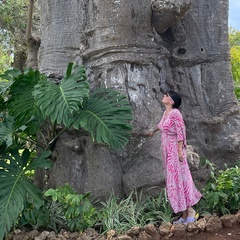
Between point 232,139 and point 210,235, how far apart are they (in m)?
1.66

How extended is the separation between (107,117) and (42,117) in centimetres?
67

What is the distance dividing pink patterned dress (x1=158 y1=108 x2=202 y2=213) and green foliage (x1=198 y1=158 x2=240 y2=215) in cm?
26

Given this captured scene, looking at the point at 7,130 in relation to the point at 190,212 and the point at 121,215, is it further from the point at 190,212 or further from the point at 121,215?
the point at 190,212

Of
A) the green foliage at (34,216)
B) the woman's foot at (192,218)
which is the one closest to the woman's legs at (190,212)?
the woman's foot at (192,218)

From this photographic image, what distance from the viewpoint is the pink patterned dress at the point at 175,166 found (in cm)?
446

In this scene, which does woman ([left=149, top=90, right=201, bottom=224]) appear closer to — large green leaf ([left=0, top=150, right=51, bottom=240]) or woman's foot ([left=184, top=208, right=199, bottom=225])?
woman's foot ([left=184, top=208, right=199, bottom=225])

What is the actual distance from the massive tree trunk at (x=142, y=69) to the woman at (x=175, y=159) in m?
0.42

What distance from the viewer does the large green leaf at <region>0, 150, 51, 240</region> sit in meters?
4.30

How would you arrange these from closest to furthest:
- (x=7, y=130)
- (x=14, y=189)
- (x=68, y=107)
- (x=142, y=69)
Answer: (x=68, y=107) → (x=14, y=189) → (x=7, y=130) → (x=142, y=69)

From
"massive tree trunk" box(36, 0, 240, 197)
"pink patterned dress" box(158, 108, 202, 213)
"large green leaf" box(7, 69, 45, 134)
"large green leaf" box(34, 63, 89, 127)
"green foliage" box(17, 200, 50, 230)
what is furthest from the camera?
"massive tree trunk" box(36, 0, 240, 197)

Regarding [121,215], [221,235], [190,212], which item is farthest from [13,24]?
[221,235]

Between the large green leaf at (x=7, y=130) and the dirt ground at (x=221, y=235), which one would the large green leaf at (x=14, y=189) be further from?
the dirt ground at (x=221, y=235)

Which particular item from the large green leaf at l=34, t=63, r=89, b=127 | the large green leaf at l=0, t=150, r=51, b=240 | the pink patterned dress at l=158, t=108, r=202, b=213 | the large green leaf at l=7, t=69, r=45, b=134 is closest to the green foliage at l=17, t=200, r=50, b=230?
the large green leaf at l=0, t=150, r=51, b=240

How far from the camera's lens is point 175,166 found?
4.50m
